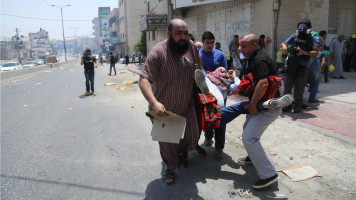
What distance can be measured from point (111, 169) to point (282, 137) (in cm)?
290

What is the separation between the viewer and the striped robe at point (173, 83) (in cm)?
297

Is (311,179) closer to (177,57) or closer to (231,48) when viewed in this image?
(177,57)

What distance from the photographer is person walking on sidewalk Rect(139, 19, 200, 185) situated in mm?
2930

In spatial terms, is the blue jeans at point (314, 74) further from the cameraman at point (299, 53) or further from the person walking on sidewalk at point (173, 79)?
the person walking on sidewalk at point (173, 79)

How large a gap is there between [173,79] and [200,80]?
1.02 feet

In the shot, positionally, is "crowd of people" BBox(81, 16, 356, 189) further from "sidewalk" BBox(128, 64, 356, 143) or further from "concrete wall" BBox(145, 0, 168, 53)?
"concrete wall" BBox(145, 0, 168, 53)

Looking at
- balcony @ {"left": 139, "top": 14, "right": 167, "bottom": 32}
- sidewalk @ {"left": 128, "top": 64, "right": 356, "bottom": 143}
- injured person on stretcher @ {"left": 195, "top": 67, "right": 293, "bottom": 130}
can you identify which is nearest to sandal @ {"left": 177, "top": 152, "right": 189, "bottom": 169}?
injured person on stretcher @ {"left": 195, "top": 67, "right": 293, "bottom": 130}

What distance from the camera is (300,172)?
3.30m

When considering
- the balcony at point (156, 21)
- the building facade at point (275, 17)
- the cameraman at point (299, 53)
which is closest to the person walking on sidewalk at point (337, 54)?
the building facade at point (275, 17)

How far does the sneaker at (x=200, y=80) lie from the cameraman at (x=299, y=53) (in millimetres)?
3225

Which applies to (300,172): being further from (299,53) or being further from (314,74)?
(314,74)

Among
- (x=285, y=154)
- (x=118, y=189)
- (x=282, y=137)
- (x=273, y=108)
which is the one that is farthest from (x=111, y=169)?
(x=282, y=137)

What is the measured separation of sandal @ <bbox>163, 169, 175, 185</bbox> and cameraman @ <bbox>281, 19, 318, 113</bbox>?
3766 millimetres

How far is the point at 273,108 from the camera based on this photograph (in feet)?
9.05
